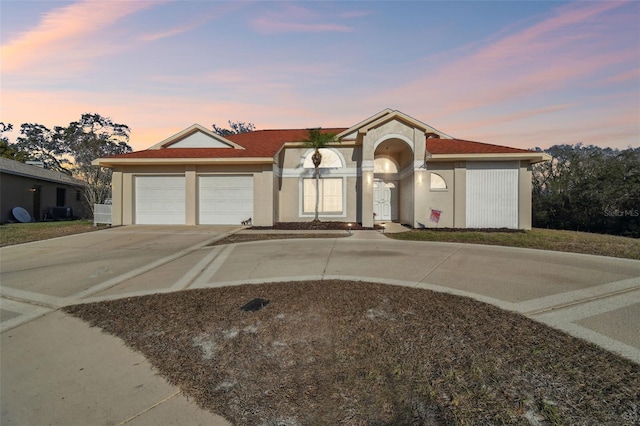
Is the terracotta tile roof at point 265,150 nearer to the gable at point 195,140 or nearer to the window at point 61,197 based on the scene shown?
the gable at point 195,140

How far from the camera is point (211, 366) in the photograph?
3176 millimetres

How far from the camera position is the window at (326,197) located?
1720cm

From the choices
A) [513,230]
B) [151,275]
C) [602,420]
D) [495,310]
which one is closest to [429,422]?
[602,420]

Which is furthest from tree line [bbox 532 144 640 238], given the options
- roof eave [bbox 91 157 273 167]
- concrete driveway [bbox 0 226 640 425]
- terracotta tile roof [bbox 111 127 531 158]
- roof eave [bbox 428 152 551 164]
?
roof eave [bbox 91 157 273 167]

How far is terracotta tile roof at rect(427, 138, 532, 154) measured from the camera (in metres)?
15.0

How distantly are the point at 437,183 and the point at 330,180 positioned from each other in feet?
18.2

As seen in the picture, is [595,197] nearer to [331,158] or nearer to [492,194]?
[492,194]

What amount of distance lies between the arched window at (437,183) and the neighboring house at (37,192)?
26.0 m

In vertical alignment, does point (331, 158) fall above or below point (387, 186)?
above

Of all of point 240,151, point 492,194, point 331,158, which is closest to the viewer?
point 492,194

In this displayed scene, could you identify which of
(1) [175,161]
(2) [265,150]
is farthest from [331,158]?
(1) [175,161]

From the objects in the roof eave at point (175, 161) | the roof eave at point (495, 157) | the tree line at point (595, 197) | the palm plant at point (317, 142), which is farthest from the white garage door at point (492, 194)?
the roof eave at point (175, 161)

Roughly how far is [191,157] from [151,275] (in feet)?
32.9

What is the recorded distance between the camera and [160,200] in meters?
16.5
